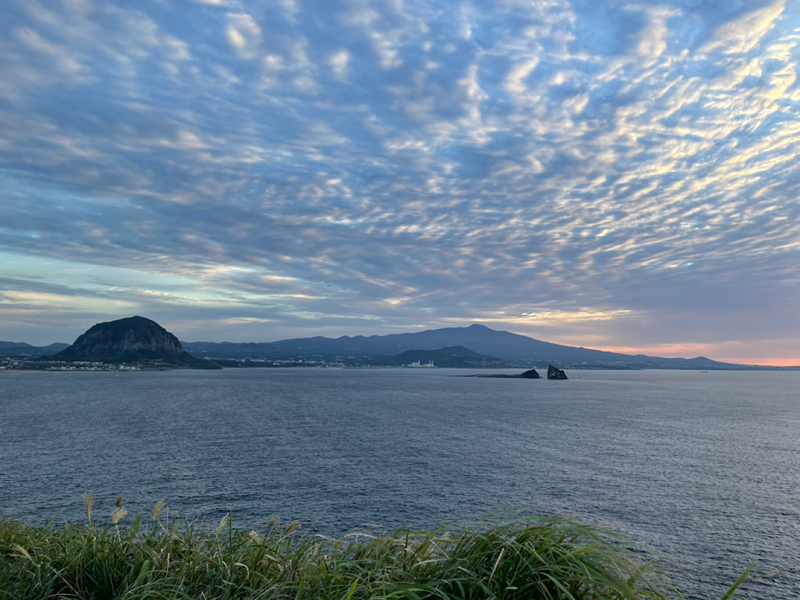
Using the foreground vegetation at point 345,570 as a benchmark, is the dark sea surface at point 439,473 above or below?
below

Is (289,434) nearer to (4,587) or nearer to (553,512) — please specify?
(553,512)

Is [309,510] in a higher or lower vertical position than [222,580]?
lower

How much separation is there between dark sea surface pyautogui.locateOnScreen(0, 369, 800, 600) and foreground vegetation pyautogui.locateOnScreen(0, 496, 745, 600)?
5.04 m

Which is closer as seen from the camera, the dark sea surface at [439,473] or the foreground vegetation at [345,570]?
the foreground vegetation at [345,570]

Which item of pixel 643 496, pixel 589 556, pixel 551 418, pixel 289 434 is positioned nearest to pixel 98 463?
pixel 289 434

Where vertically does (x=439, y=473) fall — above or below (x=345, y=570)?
below

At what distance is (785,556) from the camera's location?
28.1 meters

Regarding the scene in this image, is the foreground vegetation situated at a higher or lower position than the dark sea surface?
higher

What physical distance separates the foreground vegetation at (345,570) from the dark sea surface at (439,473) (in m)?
5.04

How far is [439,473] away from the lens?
47.0 m

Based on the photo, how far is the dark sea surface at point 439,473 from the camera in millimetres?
32062

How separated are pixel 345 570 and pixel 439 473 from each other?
38341 millimetres

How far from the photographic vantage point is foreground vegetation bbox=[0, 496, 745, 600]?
868 centimetres

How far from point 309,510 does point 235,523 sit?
17.8 ft
